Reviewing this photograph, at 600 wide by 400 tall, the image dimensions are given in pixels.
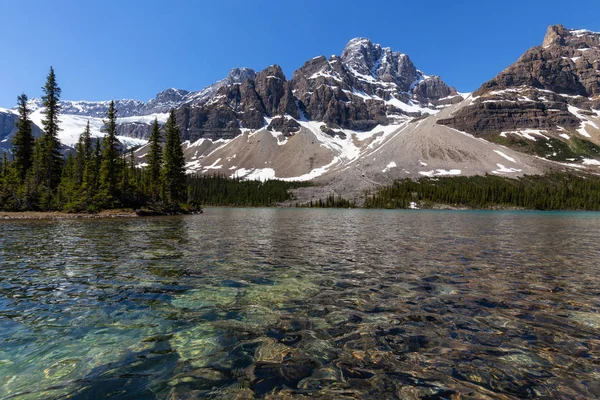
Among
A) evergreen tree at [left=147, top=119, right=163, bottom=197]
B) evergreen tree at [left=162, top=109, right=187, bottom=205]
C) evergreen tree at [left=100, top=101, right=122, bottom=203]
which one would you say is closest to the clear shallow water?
evergreen tree at [left=100, top=101, right=122, bottom=203]

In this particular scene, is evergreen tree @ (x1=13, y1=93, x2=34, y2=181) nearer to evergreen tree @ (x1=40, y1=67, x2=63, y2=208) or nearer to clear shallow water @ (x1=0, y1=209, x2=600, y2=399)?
evergreen tree @ (x1=40, y1=67, x2=63, y2=208)

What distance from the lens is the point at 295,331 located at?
845cm

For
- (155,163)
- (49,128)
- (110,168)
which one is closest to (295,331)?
(110,168)

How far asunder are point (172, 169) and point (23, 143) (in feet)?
105

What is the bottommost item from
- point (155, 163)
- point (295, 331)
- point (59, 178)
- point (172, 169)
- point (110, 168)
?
point (295, 331)

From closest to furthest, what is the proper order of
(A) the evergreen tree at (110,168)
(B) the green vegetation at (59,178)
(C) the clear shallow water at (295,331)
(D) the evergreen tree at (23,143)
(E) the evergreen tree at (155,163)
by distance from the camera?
(C) the clear shallow water at (295,331) → (B) the green vegetation at (59,178) → (A) the evergreen tree at (110,168) → (D) the evergreen tree at (23,143) → (E) the evergreen tree at (155,163)

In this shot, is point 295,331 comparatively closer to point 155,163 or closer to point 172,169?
point 172,169

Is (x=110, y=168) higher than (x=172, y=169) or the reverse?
the reverse

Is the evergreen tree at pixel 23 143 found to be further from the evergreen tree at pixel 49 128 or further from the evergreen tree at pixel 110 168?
the evergreen tree at pixel 110 168

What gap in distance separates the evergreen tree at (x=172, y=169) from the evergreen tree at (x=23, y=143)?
28499mm

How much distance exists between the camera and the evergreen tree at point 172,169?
269 ft

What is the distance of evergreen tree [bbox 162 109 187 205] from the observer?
3226 inches

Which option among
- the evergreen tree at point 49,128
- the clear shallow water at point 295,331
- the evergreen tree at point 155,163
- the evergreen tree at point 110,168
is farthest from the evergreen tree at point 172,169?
the clear shallow water at point 295,331

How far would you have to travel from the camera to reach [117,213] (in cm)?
6138
